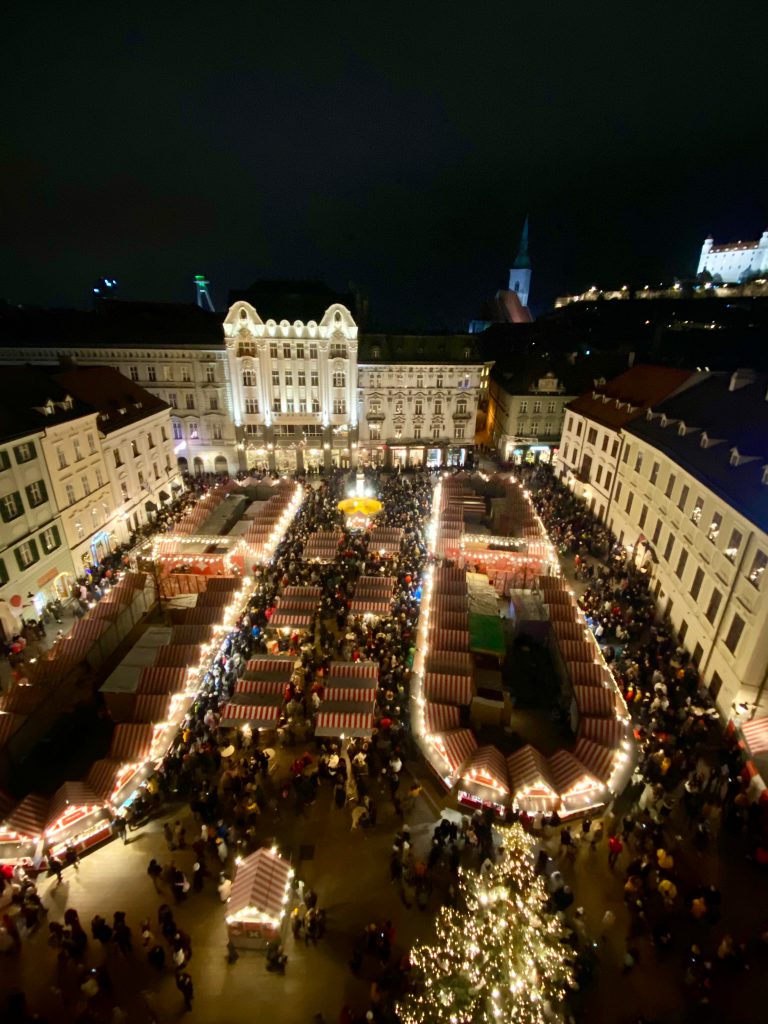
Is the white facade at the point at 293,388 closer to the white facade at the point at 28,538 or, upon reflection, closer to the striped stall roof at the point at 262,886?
the white facade at the point at 28,538

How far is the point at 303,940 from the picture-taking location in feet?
41.5

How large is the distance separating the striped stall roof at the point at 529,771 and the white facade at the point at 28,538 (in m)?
24.7

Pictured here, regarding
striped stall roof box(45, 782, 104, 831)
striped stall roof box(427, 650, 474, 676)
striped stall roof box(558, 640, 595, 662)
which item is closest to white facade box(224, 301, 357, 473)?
striped stall roof box(427, 650, 474, 676)

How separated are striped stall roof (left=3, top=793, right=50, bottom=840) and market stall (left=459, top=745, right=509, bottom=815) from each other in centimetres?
1268

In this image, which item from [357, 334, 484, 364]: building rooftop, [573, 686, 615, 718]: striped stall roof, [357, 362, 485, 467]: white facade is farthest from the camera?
[357, 362, 485, 467]: white facade

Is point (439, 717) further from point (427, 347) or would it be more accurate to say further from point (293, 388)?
point (427, 347)

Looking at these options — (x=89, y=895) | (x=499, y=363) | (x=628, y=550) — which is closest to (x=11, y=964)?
(x=89, y=895)

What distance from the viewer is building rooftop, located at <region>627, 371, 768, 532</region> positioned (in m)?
20.5

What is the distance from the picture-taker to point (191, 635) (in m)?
21.3

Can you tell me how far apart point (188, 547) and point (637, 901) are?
88.8 ft

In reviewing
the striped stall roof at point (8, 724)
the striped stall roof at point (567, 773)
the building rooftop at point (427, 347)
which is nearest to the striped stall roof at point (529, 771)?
the striped stall roof at point (567, 773)

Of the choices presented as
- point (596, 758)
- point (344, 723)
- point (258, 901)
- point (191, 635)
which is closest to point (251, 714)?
point (344, 723)

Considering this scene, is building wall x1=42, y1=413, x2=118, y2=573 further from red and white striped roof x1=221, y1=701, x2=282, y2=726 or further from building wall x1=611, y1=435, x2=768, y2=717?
building wall x1=611, y1=435, x2=768, y2=717

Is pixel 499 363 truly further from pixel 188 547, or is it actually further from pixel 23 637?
pixel 23 637
